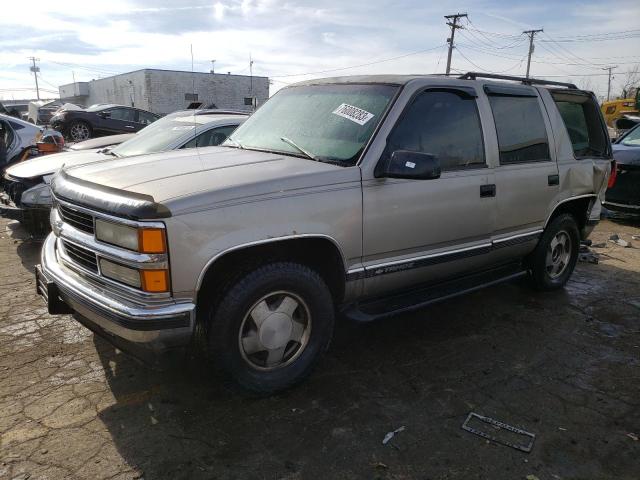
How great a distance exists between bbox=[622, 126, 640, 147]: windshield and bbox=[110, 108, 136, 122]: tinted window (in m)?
14.4

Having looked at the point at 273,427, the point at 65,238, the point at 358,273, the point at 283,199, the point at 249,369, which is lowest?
the point at 273,427

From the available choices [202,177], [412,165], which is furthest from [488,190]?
[202,177]

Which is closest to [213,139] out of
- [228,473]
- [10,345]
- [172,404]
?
[10,345]

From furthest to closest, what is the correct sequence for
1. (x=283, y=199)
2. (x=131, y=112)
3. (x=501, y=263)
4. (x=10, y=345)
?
1. (x=131, y=112)
2. (x=501, y=263)
3. (x=10, y=345)
4. (x=283, y=199)

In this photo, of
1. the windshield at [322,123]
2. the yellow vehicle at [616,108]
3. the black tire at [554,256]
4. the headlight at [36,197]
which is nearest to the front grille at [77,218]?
the windshield at [322,123]

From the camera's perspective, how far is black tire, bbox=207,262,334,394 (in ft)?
9.00

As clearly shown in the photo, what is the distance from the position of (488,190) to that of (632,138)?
6.86 metres

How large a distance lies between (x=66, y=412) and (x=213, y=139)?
155 inches

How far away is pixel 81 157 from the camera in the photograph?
6.24 m

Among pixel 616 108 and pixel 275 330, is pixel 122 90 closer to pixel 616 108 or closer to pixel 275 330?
pixel 616 108

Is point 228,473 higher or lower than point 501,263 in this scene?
lower

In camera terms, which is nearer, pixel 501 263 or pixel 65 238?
pixel 65 238

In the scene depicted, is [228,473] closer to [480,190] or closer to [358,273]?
[358,273]

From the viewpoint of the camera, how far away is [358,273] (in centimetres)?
321
